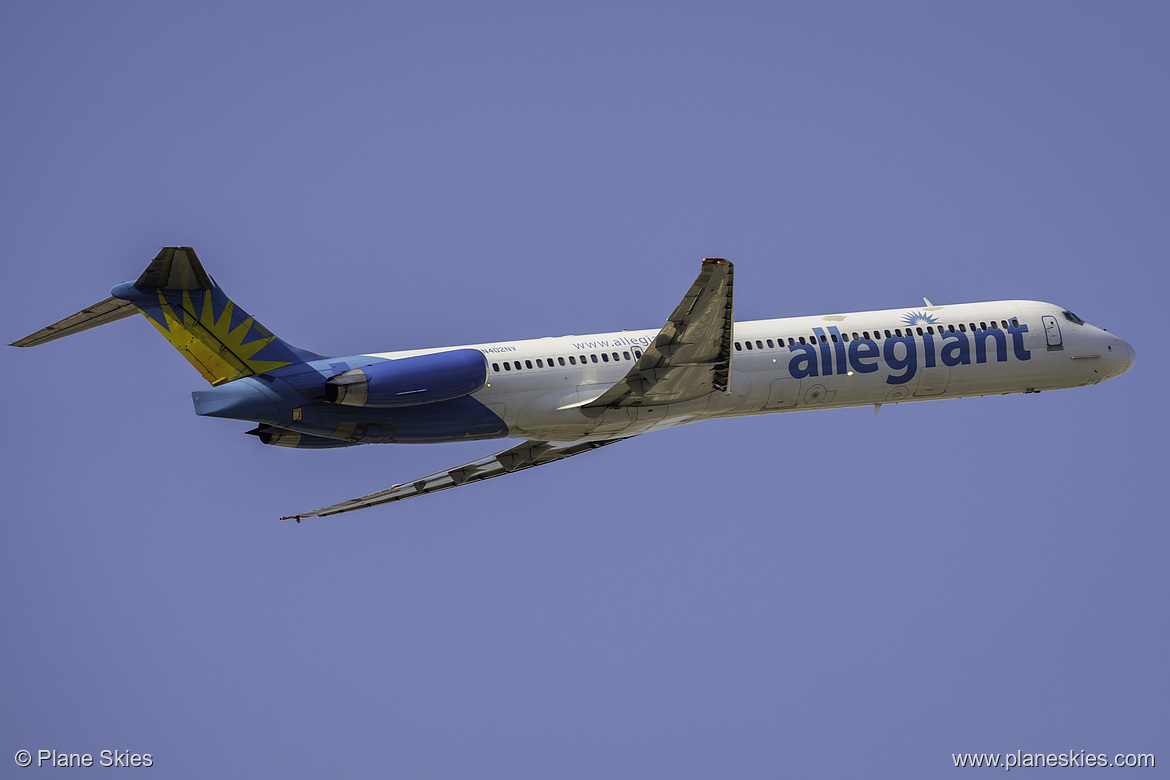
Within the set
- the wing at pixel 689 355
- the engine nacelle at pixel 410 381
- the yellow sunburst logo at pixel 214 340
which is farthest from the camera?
the wing at pixel 689 355

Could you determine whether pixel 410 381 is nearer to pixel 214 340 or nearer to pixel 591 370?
pixel 214 340

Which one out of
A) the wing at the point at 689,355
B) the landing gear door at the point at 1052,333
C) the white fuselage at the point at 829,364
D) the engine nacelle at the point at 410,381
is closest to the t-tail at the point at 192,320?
the engine nacelle at the point at 410,381

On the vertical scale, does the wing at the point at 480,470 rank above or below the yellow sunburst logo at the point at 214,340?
below

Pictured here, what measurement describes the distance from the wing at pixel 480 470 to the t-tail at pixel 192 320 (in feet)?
26.5

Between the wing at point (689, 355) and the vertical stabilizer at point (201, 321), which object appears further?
the wing at point (689, 355)

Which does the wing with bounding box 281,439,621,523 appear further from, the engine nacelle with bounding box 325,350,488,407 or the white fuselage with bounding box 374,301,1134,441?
the engine nacelle with bounding box 325,350,488,407

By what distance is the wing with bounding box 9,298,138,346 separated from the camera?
2856 centimetres

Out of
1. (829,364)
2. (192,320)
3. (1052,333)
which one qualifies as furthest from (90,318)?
(1052,333)

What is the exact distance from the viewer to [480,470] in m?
38.0

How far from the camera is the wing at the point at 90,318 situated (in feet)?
93.7

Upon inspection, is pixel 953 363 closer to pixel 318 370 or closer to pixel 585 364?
pixel 585 364

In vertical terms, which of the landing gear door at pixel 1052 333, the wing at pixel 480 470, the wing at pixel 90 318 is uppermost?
the wing at pixel 90 318

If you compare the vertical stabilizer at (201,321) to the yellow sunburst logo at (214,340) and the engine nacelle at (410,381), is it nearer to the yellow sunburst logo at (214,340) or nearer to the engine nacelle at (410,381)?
the yellow sunburst logo at (214,340)

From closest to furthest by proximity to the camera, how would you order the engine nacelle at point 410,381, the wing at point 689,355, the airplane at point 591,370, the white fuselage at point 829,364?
the airplane at point 591,370 < the engine nacelle at point 410,381 < the wing at point 689,355 < the white fuselage at point 829,364
